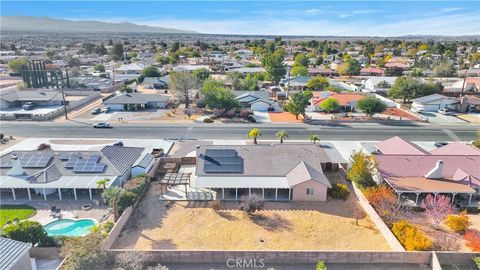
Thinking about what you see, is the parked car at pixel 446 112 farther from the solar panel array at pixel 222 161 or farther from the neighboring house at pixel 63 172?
the neighboring house at pixel 63 172

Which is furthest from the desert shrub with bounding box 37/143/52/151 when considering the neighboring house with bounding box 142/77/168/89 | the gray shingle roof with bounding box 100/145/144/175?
the neighboring house with bounding box 142/77/168/89

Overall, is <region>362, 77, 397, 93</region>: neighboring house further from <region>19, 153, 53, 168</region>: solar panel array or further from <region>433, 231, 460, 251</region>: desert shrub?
<region>19, 153, 53, 168</region>: solar panel array

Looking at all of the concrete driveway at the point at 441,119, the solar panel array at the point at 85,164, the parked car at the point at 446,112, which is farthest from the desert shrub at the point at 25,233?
the parked car at the point at 446,112

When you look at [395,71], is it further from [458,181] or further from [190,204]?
[190,204]


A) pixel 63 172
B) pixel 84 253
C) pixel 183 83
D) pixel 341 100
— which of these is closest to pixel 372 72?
pixel 341 100

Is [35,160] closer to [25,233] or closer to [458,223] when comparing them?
[25,233]

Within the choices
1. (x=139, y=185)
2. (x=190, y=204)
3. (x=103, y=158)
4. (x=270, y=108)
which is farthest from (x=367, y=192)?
(x=270, y=108)
